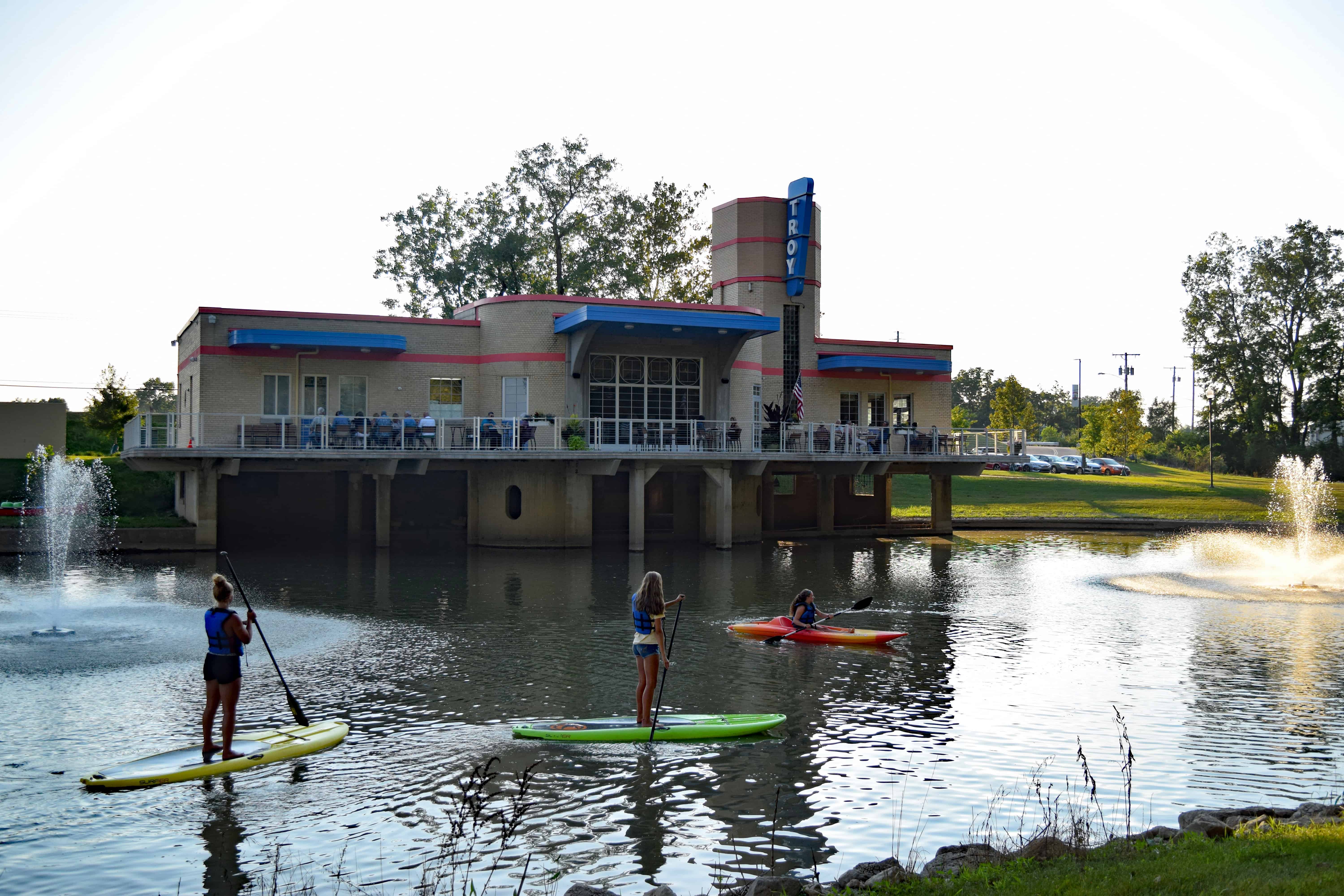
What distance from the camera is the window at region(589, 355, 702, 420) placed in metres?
38.1

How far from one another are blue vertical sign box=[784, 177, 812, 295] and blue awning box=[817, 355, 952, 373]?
9.32 ft

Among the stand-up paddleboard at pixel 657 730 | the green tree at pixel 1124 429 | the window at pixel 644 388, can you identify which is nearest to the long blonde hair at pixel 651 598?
the stand-up paddleboard at pixel 657 730

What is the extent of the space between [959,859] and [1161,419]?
411 feet

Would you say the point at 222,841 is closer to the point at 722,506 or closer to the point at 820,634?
the point at 820,634

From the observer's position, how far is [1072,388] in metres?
133

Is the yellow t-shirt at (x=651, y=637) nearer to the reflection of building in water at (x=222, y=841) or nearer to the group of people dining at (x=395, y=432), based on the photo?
the reflection of building in water at (x=222, y=841)

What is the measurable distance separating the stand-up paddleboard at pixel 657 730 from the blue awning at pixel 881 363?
3033 centimetres

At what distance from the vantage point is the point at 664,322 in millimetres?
35625

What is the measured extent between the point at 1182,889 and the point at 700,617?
15304mm


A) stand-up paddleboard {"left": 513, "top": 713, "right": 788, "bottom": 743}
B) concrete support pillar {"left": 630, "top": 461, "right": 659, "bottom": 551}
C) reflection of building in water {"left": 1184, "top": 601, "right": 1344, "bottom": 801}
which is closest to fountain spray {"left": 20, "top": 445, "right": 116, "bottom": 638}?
concrete support pillar {"left": 630, "top": 461, "right": 659, "bottom": 551}

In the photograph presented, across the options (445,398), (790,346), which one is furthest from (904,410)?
(445,398)

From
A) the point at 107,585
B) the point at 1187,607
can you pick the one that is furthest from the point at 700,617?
the point at 107,585

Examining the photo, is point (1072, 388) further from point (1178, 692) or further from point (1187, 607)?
point (1178, 692)

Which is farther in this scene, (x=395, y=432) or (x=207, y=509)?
(x=395, y=432)
